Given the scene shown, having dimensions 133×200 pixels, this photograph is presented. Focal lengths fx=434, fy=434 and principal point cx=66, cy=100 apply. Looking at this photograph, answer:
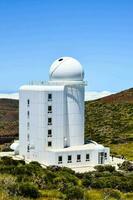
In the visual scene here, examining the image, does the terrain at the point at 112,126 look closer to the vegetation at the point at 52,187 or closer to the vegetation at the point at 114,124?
the vegetation at the point at 114,124

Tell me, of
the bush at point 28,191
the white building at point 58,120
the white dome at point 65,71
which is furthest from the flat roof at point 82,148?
the bush at point 28,191

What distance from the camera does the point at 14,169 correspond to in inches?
950

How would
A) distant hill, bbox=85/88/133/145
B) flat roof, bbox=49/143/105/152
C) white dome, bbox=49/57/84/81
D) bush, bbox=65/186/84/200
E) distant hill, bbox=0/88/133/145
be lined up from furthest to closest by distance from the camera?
distant hill, bbox=0/88/133/145, distant hill, bbox=85/88/133/145, white dome, bbox=49/57/84/81, flat roof, bbox=49/143/105/152, bush, bbox=65/186/84/200

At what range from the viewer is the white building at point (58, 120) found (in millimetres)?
40625

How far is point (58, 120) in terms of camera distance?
135 ft

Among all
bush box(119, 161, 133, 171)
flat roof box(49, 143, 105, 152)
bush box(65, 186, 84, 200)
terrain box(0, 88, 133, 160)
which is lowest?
bush box(65, 186, 84, 200)

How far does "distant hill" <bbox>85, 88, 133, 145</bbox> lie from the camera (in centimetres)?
6121

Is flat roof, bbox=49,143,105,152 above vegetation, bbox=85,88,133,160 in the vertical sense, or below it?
below

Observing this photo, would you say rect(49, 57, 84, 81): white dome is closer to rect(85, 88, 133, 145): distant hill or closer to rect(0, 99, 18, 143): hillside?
rect(85, 88, 133, 145): distant hill

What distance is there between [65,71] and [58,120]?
4.83 meters

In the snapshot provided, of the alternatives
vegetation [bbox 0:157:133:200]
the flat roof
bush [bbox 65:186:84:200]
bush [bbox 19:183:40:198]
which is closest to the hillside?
the flat roof

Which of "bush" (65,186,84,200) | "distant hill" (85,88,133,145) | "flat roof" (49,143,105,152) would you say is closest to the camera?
"bush" (65,186,84,200)

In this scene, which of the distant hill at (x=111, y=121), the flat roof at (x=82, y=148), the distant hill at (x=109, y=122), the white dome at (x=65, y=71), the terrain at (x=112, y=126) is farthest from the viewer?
the distant hill at (x=109, y=122)

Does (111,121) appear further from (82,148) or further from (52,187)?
(52,187)
